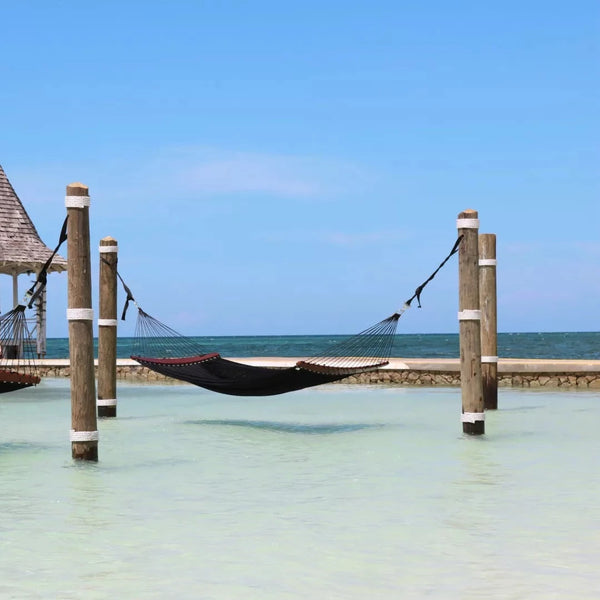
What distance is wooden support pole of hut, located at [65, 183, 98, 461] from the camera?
10.5 meters

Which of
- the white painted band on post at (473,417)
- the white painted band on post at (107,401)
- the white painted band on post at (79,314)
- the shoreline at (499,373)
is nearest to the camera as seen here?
the white painted band on post at (79,314)

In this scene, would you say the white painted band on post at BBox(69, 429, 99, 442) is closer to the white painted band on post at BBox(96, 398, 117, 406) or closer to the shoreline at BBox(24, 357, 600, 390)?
the white painted band on post at BBox(96, 398, 117, 406)

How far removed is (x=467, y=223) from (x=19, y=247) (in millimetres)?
18491

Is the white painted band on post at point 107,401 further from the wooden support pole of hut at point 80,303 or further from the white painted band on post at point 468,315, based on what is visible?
the white painted band on post at point 468,315

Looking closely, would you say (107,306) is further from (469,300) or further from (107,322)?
(469,300)

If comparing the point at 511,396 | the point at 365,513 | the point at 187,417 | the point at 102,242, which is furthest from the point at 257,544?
the point at 511,396

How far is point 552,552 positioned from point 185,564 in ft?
7.42

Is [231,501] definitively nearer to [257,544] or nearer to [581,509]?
[257,544]

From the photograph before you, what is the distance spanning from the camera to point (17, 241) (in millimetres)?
28766

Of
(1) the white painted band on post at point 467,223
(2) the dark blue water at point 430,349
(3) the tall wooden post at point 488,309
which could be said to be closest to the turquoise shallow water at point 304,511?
(3) the tall wooden post at point 488,309

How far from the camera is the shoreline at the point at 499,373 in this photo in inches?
847

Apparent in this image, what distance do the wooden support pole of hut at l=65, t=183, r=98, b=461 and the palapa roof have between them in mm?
16743

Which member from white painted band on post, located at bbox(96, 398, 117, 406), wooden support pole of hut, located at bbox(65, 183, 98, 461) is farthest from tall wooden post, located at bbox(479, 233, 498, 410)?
wooden support pole of hut, located at bbox(65, 183, 98, 461)

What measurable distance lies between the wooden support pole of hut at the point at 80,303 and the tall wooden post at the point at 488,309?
655 centimetres
